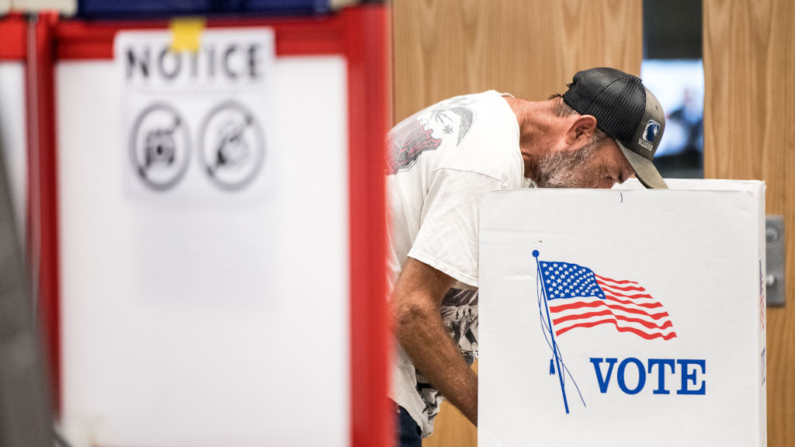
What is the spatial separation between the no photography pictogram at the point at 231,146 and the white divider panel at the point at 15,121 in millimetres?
95

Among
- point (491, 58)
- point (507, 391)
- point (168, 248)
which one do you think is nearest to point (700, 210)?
point (507, 391)

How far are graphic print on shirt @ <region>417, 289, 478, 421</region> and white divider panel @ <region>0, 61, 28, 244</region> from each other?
0.79m

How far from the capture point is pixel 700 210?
0.78 meters

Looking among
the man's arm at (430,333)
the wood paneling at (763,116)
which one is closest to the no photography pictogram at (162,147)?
the man's arm at (430,333)

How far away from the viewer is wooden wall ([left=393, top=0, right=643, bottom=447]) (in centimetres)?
186

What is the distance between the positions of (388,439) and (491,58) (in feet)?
5.30

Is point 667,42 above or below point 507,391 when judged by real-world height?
above

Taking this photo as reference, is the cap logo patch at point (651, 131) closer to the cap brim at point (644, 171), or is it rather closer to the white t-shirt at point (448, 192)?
the cap brim at point (644, 171)

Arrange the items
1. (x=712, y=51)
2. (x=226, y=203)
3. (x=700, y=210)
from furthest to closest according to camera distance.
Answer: (x=712, y=51)
(x=700, y=210)
(x=226, y=203)

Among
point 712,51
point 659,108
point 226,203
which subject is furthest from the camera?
point 712,51

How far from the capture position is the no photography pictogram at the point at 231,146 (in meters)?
0.37

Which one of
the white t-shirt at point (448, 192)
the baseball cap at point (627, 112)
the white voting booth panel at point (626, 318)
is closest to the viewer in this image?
the white voting booth panel at point (626, 318)

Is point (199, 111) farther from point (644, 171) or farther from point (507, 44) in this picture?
point (507, 44)

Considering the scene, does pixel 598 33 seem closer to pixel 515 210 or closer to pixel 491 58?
pixel 491 58
